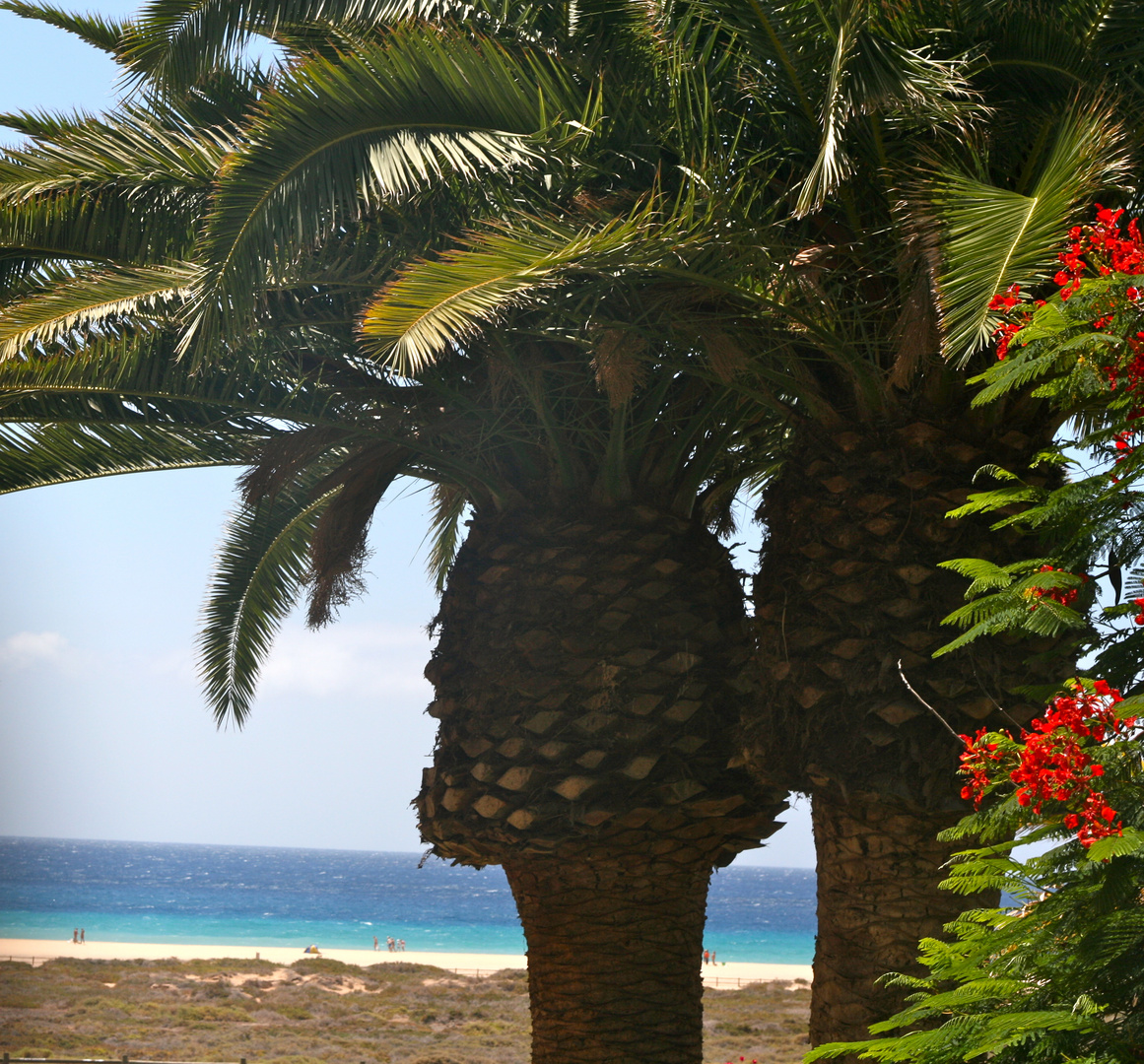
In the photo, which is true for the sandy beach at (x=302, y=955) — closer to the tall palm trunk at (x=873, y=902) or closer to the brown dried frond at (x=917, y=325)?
the tall palm trunk at (x=873, y=902)

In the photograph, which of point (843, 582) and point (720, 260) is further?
point (843, 582)

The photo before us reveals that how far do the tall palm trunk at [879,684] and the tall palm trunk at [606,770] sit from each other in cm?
63

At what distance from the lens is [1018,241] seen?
12.5ft

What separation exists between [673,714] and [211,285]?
124 inches

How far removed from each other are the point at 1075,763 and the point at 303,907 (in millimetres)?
62757

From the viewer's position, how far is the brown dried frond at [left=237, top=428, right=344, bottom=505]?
6.04 metres

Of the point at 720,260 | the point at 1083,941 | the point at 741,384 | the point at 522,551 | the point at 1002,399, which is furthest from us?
the point at 522,551

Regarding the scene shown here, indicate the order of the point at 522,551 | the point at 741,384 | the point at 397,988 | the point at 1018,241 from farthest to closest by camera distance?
the point at 397,988 → the point at 522,551 → the point at 741,384 → the point at 1018,241

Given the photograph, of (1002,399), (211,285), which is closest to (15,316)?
(211,285)

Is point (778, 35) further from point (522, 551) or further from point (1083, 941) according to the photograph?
point (1083, 941)

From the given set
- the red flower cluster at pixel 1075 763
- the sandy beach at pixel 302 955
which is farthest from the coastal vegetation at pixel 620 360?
the sandy beach at pixel 302 955

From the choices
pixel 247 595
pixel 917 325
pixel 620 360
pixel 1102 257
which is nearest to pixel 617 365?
pixel 620 360

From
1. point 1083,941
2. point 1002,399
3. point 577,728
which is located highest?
point 1002,399

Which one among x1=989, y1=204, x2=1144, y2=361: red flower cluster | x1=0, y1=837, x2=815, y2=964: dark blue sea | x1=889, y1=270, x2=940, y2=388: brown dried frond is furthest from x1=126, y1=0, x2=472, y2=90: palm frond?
x1=0, y1=837, x2=815, y2=964: dark blue sea
